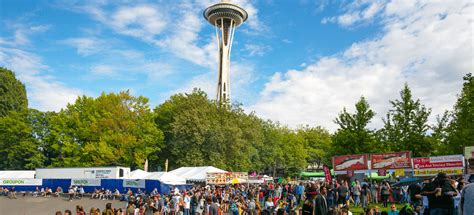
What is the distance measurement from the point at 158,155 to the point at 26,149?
19.1 m

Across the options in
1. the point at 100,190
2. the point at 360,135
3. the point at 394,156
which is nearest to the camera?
the point at 394,156

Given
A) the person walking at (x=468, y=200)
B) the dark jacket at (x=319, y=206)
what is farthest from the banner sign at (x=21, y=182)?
the person walking at (x=468, y=200)

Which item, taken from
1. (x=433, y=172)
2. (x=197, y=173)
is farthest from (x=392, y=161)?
(x=197, y=173)

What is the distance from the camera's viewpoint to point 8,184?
39.7 metres

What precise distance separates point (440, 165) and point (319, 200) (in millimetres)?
18597

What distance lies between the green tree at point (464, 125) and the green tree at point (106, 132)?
34994 millimetres

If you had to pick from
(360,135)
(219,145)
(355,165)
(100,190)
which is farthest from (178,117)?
(355,165)

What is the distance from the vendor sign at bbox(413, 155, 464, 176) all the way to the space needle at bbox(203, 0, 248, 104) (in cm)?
5549

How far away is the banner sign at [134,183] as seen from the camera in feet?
107

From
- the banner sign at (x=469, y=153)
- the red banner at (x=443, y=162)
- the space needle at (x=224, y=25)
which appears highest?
the space needle at (x=224, y=25)

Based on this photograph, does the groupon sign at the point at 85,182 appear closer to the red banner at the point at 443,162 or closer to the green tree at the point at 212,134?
the green tree at the point at 212,134

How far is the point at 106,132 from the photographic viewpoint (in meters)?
49.8

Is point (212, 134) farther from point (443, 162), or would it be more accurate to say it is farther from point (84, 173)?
point (443, 162)

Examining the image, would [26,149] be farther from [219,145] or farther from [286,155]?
[286,155]
